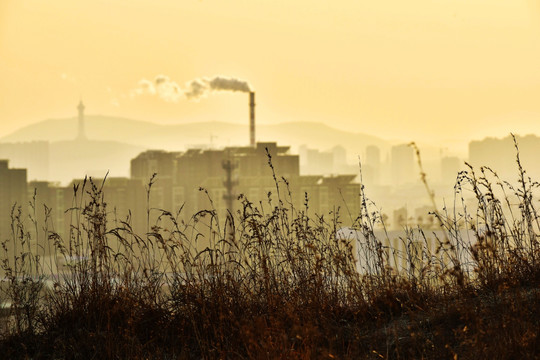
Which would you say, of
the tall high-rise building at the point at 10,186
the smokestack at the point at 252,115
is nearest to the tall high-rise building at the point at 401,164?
the smokestack at the point at 252,115

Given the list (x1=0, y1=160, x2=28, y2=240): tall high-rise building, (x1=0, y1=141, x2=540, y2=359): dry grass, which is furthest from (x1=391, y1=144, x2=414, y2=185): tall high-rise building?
(x1=0, y1=141, x2=540, y2=359): dry grass

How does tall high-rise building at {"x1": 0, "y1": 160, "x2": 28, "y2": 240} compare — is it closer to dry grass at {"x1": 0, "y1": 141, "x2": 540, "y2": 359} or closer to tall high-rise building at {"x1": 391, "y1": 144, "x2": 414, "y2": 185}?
dry grass at {"x1": 0, "y1": 141, "x2": 540, "y2": 359}

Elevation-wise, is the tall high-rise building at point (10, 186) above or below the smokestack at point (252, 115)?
below

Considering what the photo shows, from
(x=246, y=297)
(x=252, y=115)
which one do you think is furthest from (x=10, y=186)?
(x=246, y=297)

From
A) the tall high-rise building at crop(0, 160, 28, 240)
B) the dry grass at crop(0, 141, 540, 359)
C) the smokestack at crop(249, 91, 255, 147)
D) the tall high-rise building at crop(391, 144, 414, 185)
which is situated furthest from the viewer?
the tall high-rise building at crop(391, 144, 414, 185)

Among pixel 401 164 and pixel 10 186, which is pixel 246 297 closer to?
pixel 10 186

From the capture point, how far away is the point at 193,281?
4156 mm

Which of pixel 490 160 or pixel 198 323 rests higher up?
pixel 490 160

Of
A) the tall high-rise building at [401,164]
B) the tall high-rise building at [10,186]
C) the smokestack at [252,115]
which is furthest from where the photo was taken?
the tall high-rise building at [401,164]

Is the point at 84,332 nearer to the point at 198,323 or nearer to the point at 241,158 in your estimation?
the point at 198,323

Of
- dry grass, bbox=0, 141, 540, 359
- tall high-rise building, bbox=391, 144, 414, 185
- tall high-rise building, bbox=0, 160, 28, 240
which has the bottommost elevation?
dry grass, bbox=0, 141, 540, 359

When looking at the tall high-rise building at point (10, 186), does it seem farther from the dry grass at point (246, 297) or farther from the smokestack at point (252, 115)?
the dry grass at point (246, 297)

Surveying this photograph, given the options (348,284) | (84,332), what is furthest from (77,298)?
(348,284)

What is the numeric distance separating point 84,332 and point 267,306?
1.04m
